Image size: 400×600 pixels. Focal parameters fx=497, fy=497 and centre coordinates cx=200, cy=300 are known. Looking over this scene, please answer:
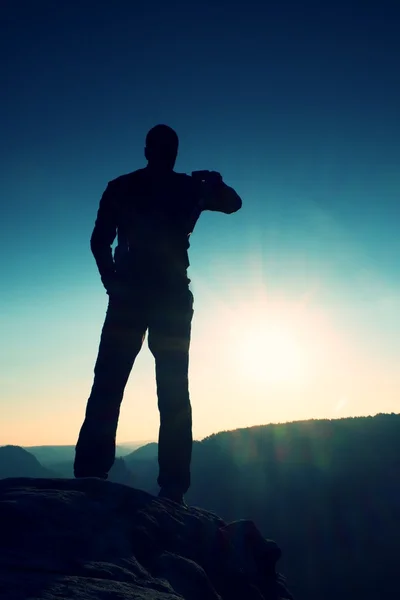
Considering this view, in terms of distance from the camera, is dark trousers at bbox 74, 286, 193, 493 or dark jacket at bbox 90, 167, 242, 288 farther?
dark jacket at bbox 90, 167, 242, 288

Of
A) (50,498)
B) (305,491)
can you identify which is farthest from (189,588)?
(305,491)

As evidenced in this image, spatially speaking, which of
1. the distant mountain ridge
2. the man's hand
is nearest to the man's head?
the man's hand

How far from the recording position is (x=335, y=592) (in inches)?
2662

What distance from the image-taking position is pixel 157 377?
5785 millimetres

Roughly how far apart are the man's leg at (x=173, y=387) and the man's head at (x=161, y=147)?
5.58 ft

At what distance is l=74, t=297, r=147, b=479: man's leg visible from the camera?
A: 539cm

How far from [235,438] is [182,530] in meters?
113

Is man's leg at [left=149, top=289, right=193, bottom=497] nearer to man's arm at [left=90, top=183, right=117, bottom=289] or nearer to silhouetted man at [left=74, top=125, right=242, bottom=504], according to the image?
silhouetted man at [left=74, top=125, right=242, bottom=504]

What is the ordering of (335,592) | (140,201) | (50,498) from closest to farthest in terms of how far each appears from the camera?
1. (50,498)
2. (140,201)
3. (335,592)

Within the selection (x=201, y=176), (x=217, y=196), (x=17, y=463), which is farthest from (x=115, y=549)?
(x=17, y=463)

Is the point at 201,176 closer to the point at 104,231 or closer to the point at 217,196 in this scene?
the point at 217,196

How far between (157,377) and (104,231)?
196cm

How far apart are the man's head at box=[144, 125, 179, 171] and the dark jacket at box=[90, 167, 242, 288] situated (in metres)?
0.14

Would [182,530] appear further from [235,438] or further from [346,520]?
[235,438]
